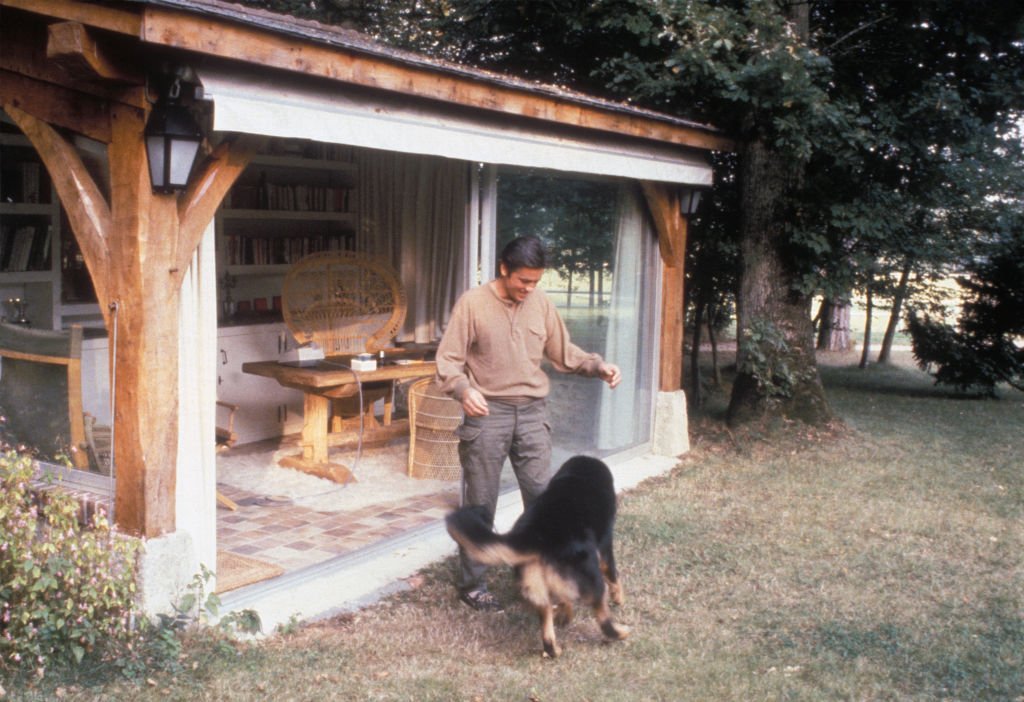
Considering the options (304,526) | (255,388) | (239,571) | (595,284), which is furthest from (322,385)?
(595,284)

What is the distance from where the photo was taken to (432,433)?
739cm

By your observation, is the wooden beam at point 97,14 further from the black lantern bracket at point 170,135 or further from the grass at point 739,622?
the grass at point 739,622

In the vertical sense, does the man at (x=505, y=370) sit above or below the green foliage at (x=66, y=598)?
above

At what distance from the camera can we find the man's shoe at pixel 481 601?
4.86m

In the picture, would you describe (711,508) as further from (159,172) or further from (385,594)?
(159,172)

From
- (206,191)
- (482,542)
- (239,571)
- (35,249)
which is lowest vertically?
(239,571)

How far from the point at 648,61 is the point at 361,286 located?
3.98 meters

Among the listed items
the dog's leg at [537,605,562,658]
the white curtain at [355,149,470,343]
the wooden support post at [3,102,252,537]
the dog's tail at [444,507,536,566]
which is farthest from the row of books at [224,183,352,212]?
the dog's leg at [537,605,562,658]

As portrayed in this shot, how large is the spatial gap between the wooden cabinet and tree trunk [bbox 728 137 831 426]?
14.1ft

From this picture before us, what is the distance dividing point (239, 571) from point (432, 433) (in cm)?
252

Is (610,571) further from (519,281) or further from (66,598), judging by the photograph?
(66,598)

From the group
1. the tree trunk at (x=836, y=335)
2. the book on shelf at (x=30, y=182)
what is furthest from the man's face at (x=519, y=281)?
the tree trunk at (x=836, y=335)

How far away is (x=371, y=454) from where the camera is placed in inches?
324

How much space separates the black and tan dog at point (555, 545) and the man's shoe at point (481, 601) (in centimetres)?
54
